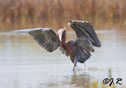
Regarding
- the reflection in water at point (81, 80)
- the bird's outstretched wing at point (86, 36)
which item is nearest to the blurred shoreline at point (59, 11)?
the bird's outstretched wing at point (86, 36)

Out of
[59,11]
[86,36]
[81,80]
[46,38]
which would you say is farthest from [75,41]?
[59,11]

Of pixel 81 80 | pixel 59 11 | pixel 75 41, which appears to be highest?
pixel 75 41

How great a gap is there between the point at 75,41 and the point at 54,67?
1.87 ft

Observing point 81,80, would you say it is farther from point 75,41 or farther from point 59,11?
point 59,11

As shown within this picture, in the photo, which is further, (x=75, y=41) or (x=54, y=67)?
(x=75, y=41)

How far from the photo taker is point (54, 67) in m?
10.7

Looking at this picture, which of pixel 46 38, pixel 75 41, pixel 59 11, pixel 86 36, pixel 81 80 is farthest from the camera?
pixel 59 11

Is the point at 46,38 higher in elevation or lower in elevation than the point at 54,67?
higher

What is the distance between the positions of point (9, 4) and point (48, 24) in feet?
6.68

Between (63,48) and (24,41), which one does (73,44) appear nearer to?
(63,48)

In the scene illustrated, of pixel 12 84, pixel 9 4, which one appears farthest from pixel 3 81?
pixel 9 4

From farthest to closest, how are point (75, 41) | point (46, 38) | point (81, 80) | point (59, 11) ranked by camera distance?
1. point (59, 11)
2. point (46, 38)
3. point (75, 41)
4. point (81, 80)

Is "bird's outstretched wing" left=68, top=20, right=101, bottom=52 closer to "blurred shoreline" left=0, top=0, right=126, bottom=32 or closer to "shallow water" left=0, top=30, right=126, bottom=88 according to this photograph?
"shallow water" left=0, top=30, right=126, bottom=88

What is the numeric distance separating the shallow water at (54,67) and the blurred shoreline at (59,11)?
515cm
